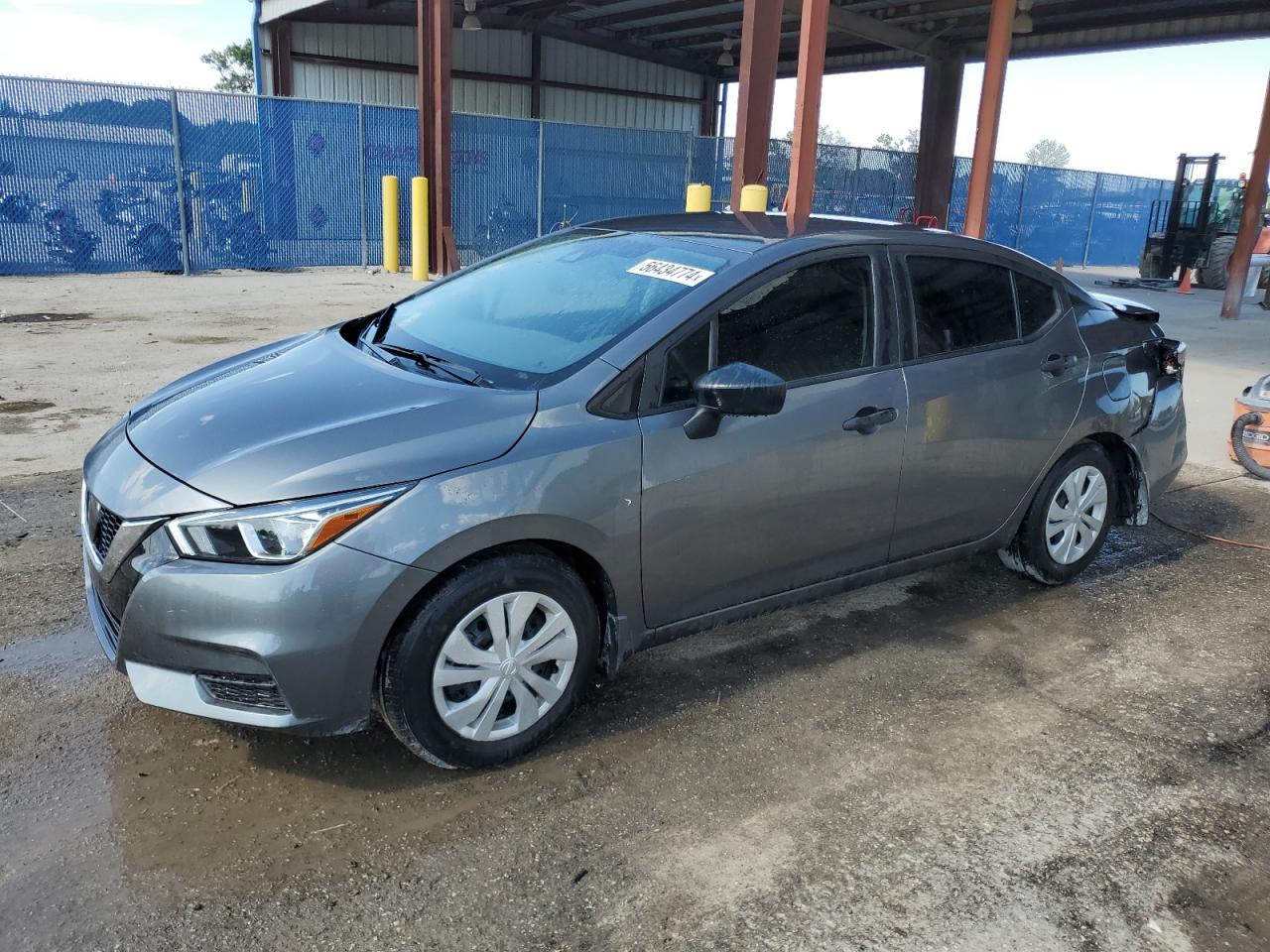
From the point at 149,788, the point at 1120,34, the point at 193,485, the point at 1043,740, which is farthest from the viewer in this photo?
the point at 1120,34

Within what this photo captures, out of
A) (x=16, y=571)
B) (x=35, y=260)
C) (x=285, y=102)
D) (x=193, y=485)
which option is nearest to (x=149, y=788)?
(x=193, y=485)

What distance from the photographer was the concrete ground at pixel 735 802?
240 cm

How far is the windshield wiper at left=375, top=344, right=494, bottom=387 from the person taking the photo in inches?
123

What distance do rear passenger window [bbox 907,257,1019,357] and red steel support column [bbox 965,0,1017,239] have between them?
10.3m

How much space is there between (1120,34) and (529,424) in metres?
23.9

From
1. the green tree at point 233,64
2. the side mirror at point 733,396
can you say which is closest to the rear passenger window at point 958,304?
the side mirror at point 733,396

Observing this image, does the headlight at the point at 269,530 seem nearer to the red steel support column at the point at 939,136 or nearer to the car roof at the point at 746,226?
the car roof at the point at 746,226

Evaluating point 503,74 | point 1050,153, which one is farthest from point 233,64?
point 1050,153

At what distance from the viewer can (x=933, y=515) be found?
3900mm

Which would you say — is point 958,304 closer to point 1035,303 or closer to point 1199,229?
point 1035,303

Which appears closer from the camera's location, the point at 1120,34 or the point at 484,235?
the point at 484,235

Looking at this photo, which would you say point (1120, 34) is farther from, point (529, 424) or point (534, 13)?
point (529, 424)

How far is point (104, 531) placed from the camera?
283 cm

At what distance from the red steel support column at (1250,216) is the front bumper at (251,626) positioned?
1614 centimetres
